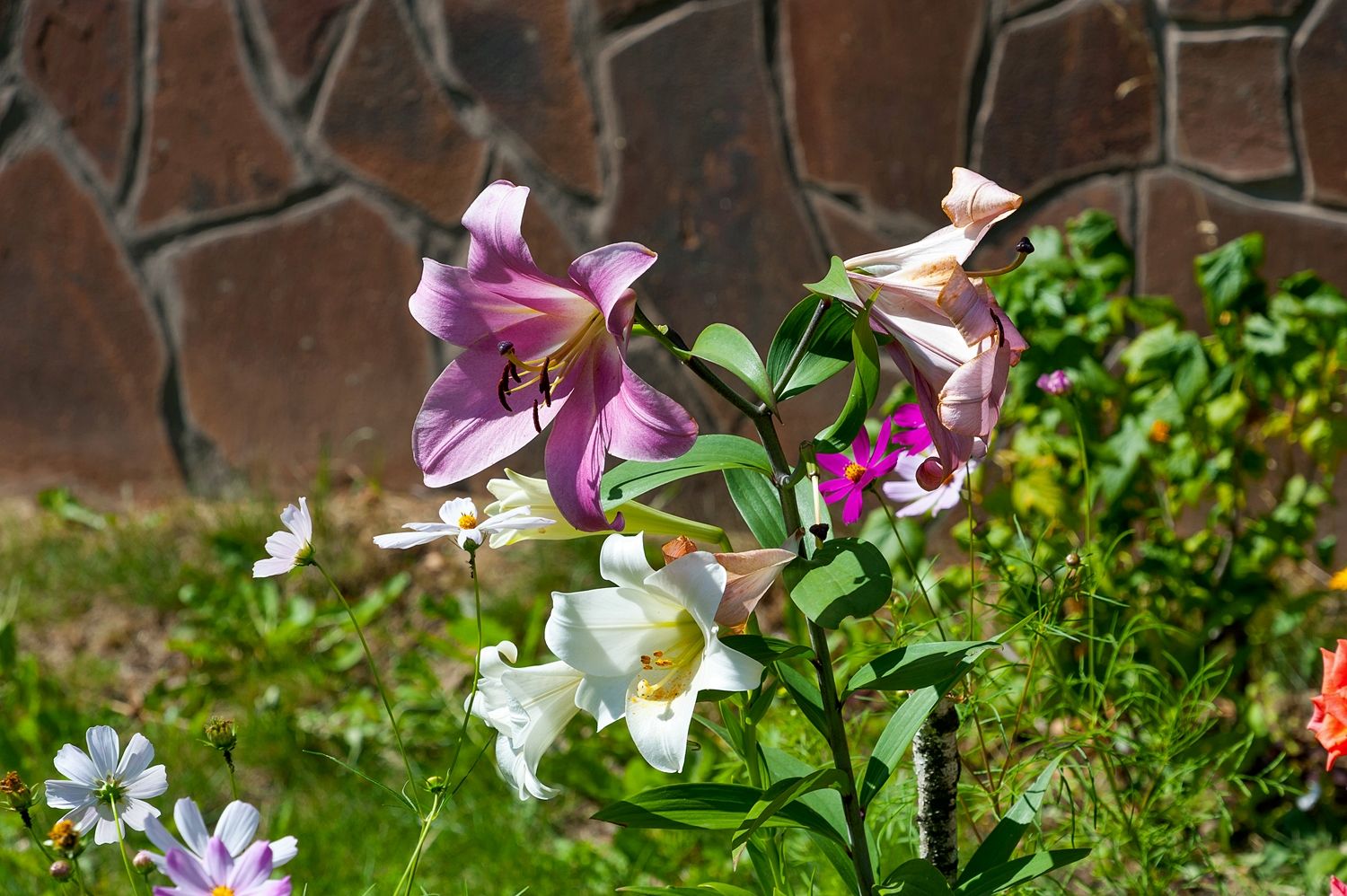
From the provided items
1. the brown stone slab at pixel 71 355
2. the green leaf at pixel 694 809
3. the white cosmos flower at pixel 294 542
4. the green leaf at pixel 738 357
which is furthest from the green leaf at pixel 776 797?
the brown stone slab at pixel 71 355

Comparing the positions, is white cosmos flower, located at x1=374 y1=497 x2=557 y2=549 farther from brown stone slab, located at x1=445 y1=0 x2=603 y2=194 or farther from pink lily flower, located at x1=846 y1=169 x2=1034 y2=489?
brown stone slab, located at x1=445 y1=0 x2=603 y2=194

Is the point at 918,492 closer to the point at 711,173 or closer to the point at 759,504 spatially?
the point at 759,504

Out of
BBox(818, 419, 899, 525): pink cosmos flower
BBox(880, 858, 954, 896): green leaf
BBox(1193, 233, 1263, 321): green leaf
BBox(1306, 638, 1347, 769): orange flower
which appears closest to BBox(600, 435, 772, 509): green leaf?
BBox(818, 419, 899, 525): pink cosmos flower

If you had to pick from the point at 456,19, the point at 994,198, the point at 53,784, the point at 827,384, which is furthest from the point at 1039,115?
the point at 53,784

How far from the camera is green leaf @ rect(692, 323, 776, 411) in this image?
3.09 ft

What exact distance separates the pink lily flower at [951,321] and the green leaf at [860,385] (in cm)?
2

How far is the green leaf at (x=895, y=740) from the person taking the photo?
3.35ft

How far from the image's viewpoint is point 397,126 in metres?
3.18

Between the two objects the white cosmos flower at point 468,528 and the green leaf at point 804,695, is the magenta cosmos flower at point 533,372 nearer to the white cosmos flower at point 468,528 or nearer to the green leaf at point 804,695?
the white cosmos flower at point 468,528

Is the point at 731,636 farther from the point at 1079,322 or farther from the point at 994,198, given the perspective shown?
the point at 1079,322

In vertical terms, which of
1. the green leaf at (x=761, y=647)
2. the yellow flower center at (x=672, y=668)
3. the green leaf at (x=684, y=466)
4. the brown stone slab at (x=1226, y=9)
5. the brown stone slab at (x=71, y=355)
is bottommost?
the brown stone slab at (x=71, y=355)

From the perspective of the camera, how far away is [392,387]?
10.9ft

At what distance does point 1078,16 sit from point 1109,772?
1.69 meters

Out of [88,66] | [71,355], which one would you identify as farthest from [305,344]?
[88,66]
